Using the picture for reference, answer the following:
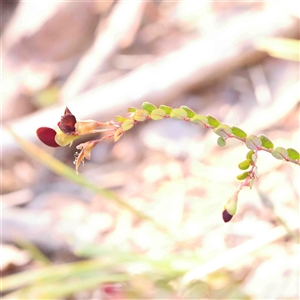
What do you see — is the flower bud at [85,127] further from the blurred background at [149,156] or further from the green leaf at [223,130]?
the blurred background at [149,156]

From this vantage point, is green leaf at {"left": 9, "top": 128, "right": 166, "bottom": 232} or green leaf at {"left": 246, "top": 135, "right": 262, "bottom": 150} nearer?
green leaf at {"left": 246, "top": 135, "right": 262, "bottom": 150}

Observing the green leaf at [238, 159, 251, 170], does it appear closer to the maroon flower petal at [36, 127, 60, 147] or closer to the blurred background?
the maroon flower petal at [36, 127, 60, 147]

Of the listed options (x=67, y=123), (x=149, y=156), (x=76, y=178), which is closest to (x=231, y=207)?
(x=67, y=123)

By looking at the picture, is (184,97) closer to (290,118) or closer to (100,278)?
(290,118)

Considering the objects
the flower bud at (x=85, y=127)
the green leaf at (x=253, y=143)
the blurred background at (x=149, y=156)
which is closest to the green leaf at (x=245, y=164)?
the green leaf at (x=253, y=143)

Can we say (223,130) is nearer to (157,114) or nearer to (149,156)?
(157,114)

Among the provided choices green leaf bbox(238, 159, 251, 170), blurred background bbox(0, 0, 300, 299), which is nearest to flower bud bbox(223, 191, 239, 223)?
green leaf bbox(238, 159, 251, 170)
